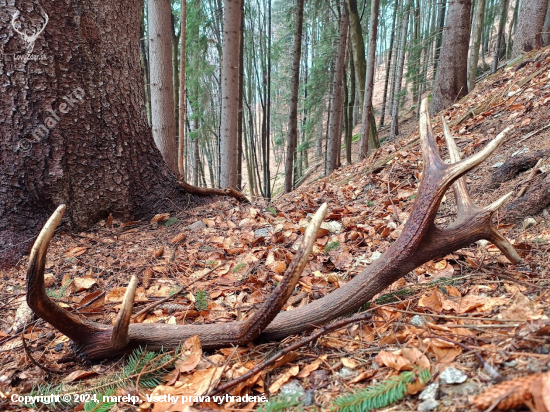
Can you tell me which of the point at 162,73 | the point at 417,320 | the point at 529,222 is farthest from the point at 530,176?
the point at 162,73

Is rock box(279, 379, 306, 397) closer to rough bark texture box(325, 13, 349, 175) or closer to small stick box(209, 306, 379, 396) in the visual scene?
small stick box(209, 306, 379, 396)

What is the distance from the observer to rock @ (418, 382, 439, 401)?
3.24ft

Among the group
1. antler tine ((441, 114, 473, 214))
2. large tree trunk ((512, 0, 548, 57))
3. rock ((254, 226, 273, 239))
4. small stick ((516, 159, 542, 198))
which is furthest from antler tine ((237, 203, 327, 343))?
large tree trunk ((512, 0, 548, 57))

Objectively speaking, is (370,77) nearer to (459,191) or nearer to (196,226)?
(196,226)

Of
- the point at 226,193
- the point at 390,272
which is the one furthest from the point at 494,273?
the point at 226,193

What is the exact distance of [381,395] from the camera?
39.8 inches

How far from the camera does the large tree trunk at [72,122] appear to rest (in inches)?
104

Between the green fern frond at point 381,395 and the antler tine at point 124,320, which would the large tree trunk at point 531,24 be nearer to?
the green fern frond at point 381,395

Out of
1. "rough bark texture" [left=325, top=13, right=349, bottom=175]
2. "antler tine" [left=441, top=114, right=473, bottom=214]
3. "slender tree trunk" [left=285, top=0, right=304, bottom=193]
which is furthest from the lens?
"rough bark texture" [left=325, top=13, right=349, bottom=175]

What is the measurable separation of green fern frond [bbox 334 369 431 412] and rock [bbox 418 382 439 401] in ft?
0.06

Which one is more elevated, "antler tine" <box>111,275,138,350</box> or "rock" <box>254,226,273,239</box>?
"antler tine" <box>111,275,138,350</box>

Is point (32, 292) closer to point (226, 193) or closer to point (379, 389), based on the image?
point (379, 389)

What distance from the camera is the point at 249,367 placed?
4.34 feet

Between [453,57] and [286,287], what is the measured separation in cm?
678
